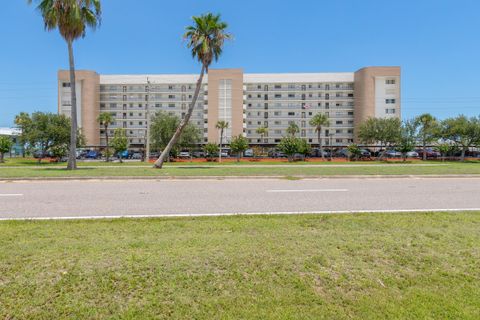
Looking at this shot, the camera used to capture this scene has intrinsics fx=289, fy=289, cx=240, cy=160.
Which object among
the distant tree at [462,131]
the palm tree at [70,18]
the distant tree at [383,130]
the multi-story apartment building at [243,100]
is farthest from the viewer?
the multi-story apartment building at [243,100]

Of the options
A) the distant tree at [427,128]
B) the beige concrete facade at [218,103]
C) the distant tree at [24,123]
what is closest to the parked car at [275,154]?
the beige concrete facade at [218,103]

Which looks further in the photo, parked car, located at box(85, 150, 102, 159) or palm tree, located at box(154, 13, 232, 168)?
parked car, located at box(85, 150, 102, 159)

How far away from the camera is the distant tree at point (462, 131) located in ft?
155

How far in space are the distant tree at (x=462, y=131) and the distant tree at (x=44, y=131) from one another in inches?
2444

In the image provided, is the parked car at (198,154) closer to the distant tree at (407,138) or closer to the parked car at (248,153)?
the parked car at (248,153)

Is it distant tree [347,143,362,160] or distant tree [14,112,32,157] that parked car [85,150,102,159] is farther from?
distant tree [347,143,362,160]

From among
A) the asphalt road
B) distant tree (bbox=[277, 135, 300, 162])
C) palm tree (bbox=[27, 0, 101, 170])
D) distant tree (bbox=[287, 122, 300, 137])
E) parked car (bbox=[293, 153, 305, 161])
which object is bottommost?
the asphalt road

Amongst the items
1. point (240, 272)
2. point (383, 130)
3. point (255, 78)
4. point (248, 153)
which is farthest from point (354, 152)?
point (240, 272)

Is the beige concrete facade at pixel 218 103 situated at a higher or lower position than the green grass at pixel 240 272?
higher

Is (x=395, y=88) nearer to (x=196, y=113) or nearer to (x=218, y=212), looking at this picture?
(x=196, y=113)

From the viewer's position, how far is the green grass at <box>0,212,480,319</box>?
8.80ft

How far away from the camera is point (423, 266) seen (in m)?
3.50

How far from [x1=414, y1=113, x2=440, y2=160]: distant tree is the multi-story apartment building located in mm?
21076

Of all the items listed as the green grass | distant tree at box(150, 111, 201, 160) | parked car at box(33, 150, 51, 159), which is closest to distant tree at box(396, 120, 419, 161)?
distant tree at box(150, 111, 201, 160)
